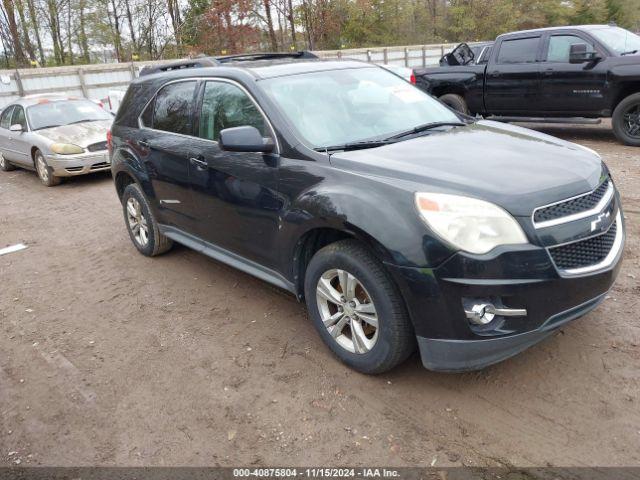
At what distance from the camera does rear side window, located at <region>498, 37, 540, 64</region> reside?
944 centimetres

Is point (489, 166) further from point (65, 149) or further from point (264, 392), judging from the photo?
point (65, 149)

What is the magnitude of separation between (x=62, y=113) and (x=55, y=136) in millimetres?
966

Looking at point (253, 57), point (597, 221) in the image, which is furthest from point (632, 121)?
point (597, 221)

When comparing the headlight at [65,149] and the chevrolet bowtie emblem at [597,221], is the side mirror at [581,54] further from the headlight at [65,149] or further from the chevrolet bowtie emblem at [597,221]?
the headlight at [65,149]

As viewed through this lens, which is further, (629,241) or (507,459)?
(629,241)

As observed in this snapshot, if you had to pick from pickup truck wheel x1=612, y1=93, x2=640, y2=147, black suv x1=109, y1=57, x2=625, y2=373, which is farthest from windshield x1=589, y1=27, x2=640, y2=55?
black suv x1=109, y1=57, x2=625, y2=373

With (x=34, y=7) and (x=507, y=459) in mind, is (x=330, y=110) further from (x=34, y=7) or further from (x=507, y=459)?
(x=34, y=7)

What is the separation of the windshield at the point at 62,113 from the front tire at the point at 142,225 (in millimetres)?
5591

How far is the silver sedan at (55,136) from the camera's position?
938 centimetres

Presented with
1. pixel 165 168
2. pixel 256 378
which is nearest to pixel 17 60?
pixel 165 168

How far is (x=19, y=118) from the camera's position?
412 inches

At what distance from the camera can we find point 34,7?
92.7ft

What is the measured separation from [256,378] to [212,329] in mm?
799

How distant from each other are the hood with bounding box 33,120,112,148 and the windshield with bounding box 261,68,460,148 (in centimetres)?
691
